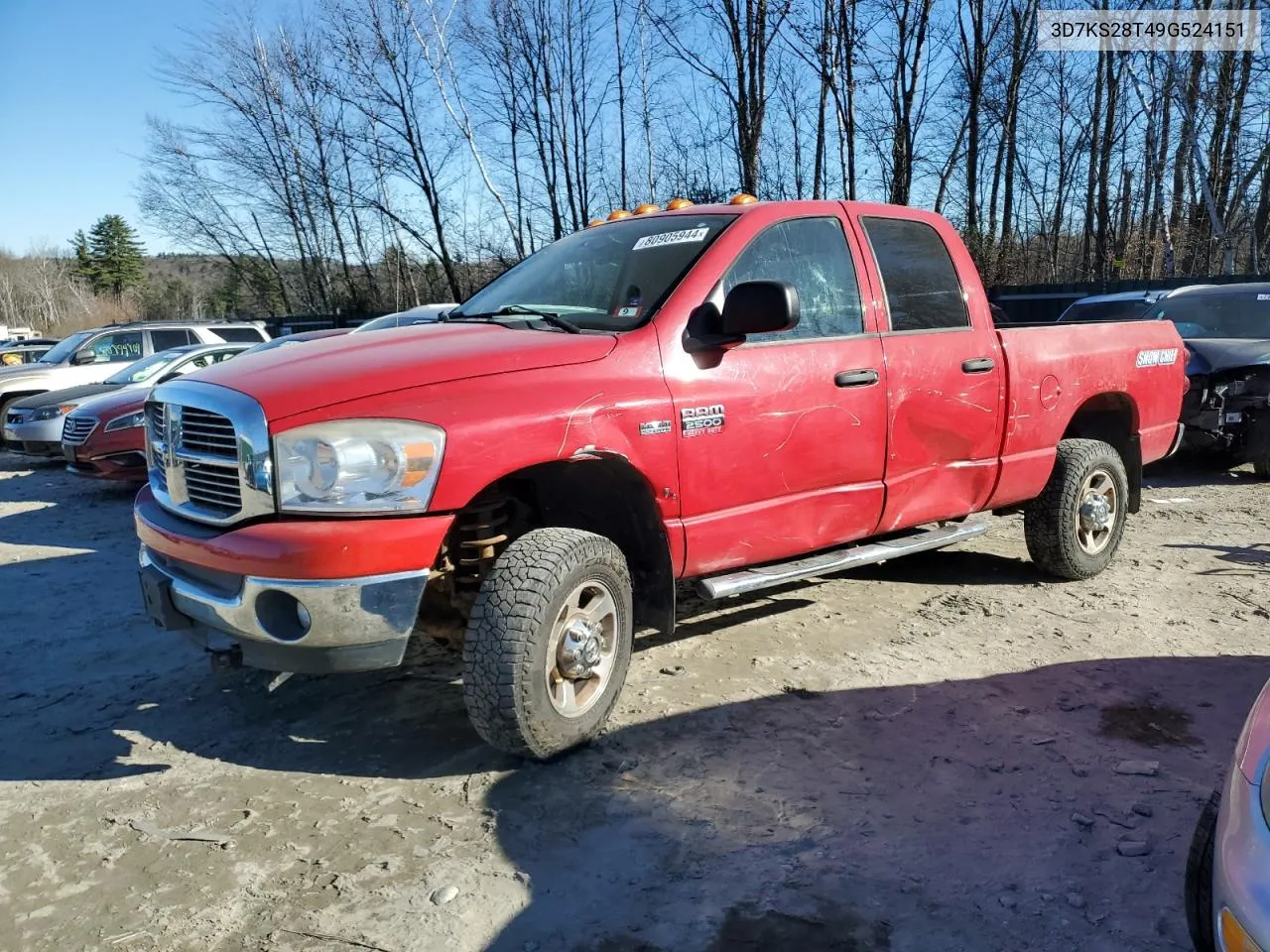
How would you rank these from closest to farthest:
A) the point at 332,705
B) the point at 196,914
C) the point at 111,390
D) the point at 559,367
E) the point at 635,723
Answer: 1. the point at 196,914
2. the point at 559,367
3. the point at 635,723
4. the point at 332,705
5. the point at 111,390

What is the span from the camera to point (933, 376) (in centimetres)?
428

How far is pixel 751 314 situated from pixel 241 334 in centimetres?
1377

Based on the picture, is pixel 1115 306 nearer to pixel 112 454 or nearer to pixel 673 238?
pixel 673 238

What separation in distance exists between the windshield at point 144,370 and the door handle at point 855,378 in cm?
932

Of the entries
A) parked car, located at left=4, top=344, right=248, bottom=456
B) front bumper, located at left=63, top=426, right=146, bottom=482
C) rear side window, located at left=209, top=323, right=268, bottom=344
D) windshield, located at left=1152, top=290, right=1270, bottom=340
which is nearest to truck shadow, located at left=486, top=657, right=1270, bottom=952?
windshield, located at left=1152, top=290, right=1270, bottom=340

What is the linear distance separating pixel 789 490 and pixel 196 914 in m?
2.53

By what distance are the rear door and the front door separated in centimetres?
15

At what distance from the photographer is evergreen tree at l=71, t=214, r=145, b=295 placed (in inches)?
3342

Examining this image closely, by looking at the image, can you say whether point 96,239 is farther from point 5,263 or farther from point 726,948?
point 726,948

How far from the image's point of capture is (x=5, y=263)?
9188cm

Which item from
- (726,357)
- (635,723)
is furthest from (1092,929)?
(726,357)

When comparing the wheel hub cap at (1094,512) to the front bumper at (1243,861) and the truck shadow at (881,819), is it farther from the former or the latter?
the front bumper at (1243,861)

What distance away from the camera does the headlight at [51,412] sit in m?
10.5

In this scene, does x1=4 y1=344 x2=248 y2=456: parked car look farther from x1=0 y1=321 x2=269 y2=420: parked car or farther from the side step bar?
the side step bar
